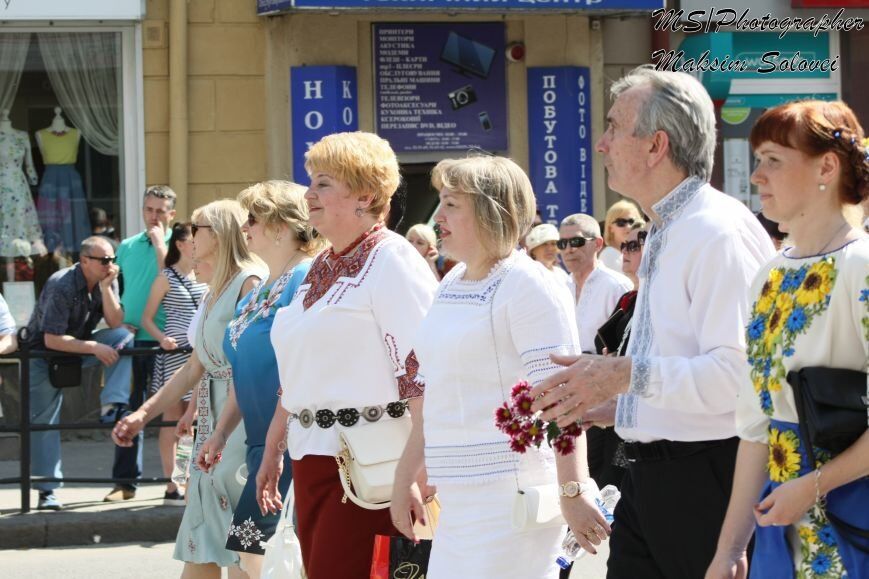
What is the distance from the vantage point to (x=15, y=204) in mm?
12703

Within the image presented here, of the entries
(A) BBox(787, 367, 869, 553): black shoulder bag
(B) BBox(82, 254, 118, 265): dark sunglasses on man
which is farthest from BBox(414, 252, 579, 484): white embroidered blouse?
(B) BBox(82, 254, 118, 265): dark sunglasses on man

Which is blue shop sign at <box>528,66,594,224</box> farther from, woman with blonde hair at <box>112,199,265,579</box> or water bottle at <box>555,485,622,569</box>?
water bottle at <box>555,485,622,569</box>

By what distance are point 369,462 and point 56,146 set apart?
9.12m

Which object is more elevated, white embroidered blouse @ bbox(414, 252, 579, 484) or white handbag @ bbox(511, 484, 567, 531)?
white embroidered blouse @ bbox(414, 252, 579, 484)

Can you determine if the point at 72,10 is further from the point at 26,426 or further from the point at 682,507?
the point at 682,507

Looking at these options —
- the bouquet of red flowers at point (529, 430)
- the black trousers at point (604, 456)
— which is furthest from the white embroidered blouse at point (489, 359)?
the black trousers at point (604, 456)

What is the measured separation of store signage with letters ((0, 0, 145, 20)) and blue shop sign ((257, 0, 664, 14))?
113 centimetres

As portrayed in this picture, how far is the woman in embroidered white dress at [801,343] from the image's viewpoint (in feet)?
9.92

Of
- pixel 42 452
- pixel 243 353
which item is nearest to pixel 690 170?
pixel 243 353

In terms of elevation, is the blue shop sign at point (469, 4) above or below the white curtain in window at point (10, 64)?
above

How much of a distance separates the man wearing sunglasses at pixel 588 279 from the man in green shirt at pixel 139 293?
2.96m

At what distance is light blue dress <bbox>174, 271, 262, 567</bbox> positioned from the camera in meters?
5.73

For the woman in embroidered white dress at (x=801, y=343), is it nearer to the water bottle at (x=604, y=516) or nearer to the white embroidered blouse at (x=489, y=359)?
the water bottle at (x=604, y=516)

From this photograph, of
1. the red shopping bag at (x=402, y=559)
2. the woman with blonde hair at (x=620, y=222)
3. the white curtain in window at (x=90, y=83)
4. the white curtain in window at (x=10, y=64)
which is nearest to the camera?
the red shopping bag at (x=402, y=559)
